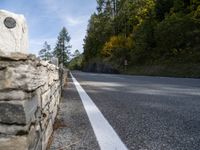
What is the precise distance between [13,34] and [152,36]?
3274 cm

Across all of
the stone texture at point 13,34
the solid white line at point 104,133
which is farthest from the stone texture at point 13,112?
the solid white line at point 104,133

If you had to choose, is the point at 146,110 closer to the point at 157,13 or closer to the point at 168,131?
the point at 168,131

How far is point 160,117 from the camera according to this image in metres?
4.92

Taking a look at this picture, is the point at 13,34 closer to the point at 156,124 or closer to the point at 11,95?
the point at 11,95

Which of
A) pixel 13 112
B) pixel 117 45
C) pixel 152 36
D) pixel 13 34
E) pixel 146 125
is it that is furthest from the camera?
pixel 117 45

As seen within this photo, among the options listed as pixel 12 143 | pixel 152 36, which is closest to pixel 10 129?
pixel 12 143

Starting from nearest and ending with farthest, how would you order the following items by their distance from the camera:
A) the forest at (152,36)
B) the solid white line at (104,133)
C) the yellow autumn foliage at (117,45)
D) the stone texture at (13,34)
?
the stone texture at (13,34) → the solid white line at (104,133) → the forest at (152,36) → the yellow autumn foliage at (117,45)

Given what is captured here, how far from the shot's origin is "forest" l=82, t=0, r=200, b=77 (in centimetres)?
2677

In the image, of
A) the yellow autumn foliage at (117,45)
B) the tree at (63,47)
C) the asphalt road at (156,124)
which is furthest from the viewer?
the tree at (63,47)

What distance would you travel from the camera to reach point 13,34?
2746 millimetres

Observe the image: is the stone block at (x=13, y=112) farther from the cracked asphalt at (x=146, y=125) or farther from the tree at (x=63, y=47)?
the tree at (x=63, y=47)

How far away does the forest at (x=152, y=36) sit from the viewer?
2677cm

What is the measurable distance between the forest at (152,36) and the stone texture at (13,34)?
20.9 meters

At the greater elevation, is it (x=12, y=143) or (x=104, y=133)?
(x=12, y=143)
